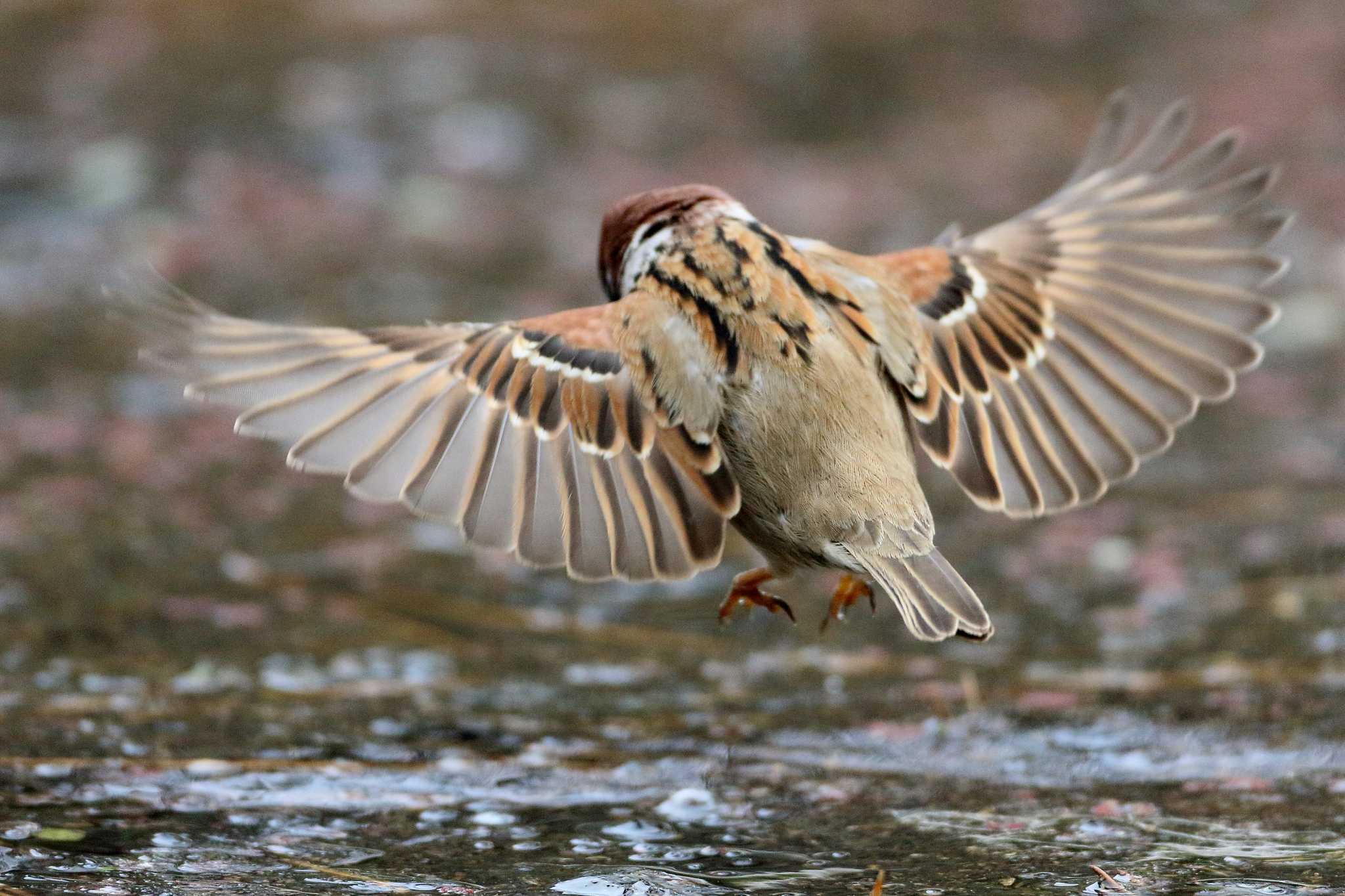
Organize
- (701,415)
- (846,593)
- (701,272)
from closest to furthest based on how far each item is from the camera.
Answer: (701,415)
(701,272)
(846,593)

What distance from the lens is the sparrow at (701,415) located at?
16.0 feet

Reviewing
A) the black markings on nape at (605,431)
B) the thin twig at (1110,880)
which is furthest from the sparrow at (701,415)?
the thin twig at (1110,880)

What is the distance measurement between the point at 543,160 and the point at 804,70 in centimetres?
215

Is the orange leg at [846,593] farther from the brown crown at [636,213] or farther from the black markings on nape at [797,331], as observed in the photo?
the brown crown at [636,213]

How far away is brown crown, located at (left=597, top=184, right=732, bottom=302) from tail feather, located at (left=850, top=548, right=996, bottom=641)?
4.42ft

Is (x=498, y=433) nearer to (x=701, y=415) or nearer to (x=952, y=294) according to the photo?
(x=701, y=415)

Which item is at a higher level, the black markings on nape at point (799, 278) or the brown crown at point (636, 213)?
the brown crown at point (636, 213)

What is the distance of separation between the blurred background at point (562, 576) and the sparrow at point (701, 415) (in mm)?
696

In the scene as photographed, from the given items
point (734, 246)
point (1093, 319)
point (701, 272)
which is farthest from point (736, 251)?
point (1093, 319)

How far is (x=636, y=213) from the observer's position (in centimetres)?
567

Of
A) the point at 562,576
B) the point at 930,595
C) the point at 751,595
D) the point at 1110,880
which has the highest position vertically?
the point at 562,576

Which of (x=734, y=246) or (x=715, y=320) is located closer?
(x=715, y=320)

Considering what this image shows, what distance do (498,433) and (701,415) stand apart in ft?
1.84

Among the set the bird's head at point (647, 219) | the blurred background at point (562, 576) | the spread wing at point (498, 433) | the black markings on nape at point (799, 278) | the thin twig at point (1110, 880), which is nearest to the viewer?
the thin twig at point (1110, 880)
